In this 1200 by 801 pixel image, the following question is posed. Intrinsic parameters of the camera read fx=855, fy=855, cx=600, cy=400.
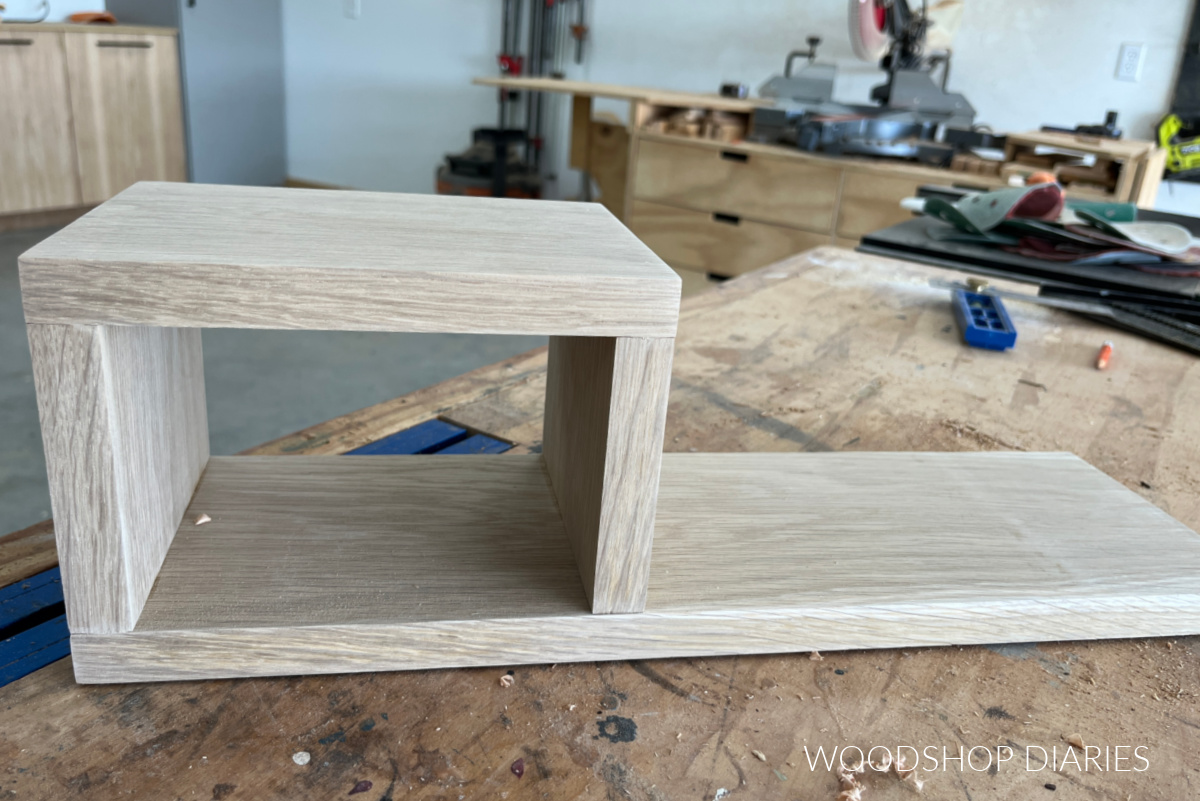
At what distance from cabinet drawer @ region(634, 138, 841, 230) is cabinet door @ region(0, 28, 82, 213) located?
8.48 ft

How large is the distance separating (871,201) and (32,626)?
8.72 feet

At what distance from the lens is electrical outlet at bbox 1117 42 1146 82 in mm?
2906

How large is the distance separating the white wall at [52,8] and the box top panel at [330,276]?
4.33 meters

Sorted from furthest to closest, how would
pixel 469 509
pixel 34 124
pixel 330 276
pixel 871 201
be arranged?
pixel 34 124 < pixel 871 201 < pixel 469 509 < pixel 330 276

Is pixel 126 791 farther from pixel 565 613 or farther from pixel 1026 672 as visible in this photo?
pixel 1026 672

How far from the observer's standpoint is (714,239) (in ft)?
10.4

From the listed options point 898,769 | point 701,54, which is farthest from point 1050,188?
point 701,54

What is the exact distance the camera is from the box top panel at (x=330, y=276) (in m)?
0.42

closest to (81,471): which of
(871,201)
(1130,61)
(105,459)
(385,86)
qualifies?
(105,459)

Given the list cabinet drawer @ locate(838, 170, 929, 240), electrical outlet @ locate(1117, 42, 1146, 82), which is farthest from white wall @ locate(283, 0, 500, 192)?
electrical outlet @ locate(1117, 42, 1146, 82)

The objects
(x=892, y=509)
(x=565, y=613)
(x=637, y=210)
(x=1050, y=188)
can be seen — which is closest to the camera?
(x=565, y=613)

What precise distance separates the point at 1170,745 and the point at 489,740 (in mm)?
398

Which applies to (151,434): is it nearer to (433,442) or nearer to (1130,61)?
(433,442)

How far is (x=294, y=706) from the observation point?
48cm
